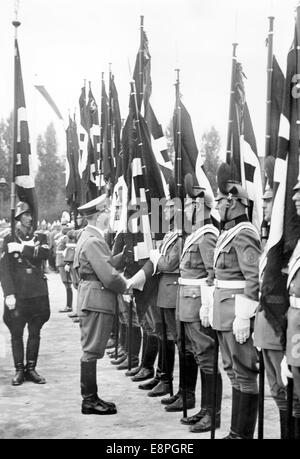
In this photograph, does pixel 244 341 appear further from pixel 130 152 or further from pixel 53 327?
pixel 53 327

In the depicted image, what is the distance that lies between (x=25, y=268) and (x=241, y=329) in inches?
142

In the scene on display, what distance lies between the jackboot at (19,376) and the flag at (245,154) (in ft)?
11.3

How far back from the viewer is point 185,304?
5941 millimetres

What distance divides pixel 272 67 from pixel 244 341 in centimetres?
227

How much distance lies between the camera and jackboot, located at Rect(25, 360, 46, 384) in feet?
24.6

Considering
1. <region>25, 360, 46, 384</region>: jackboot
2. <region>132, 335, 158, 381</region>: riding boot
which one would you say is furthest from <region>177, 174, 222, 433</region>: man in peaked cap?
<region>25, 360, 46, 384</region>: jackboot

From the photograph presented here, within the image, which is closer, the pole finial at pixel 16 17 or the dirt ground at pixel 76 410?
the dirt ground at pixel 76 410

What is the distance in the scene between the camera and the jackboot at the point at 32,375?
7488 mm

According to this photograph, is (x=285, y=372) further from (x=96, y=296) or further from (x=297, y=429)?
(x=96, y=296)

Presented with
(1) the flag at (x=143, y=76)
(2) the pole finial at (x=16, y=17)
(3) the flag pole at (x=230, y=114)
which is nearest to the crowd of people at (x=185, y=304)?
(3) the flag pole at (x=230, y=114)

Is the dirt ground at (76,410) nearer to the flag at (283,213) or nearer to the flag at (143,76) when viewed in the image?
the flag at (283,213)

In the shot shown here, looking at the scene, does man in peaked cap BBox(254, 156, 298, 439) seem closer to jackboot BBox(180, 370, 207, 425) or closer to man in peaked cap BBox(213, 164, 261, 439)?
man in peaked cap BBox(213, 164, 261, 439)

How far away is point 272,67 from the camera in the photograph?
208 inches

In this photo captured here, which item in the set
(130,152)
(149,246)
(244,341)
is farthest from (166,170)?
(244,341)
